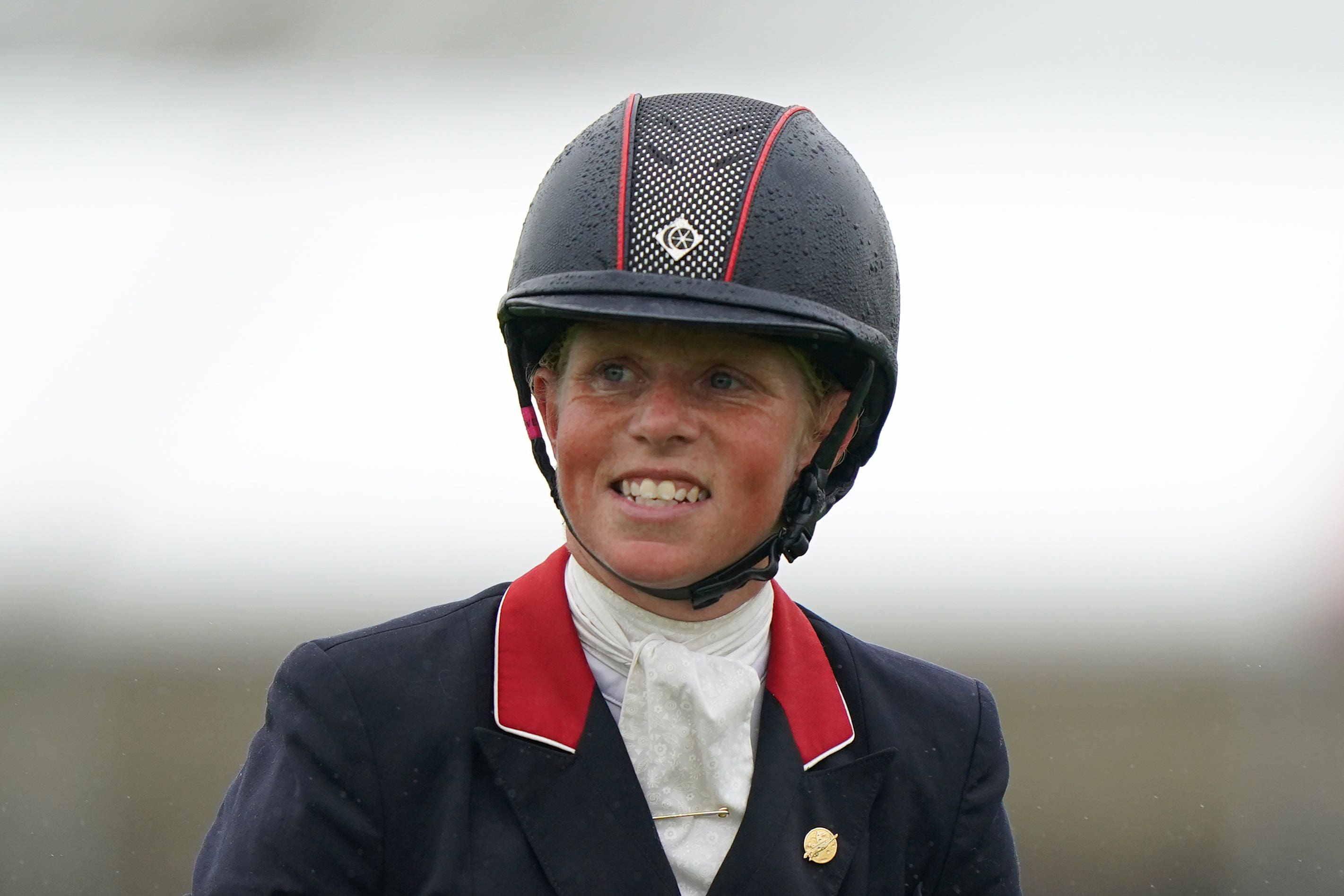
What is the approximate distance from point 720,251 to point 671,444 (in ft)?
0.98

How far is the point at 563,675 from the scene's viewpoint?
6.59 feet

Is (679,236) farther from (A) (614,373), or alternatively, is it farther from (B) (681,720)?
(B) (681,720)

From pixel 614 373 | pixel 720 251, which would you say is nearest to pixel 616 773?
pixel 614 373

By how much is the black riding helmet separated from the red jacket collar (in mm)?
141

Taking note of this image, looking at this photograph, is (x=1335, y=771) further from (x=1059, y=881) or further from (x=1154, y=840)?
(x=1059, y=881)

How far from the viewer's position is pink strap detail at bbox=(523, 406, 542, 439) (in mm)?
2193

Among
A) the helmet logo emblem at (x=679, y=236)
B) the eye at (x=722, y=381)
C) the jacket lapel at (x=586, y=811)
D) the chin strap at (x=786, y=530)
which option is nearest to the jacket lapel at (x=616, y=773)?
the jacket lapel at (x=586, y=811)

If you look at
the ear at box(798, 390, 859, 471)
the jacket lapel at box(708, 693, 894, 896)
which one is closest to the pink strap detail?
the ear at box(798, 390, 859, 471)

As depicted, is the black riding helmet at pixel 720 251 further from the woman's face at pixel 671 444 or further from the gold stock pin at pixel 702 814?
the gold stock pin at pixel 702 814

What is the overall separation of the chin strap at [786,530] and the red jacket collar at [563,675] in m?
0.11

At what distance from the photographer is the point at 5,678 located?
24.8ft

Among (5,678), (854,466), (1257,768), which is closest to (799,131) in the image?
(854,466)

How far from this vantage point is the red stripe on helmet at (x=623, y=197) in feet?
6.54

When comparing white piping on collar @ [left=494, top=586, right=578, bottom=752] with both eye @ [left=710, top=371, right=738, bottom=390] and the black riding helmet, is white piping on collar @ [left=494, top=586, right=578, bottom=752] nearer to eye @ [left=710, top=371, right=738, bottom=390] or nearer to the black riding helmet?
the black riding helmet
